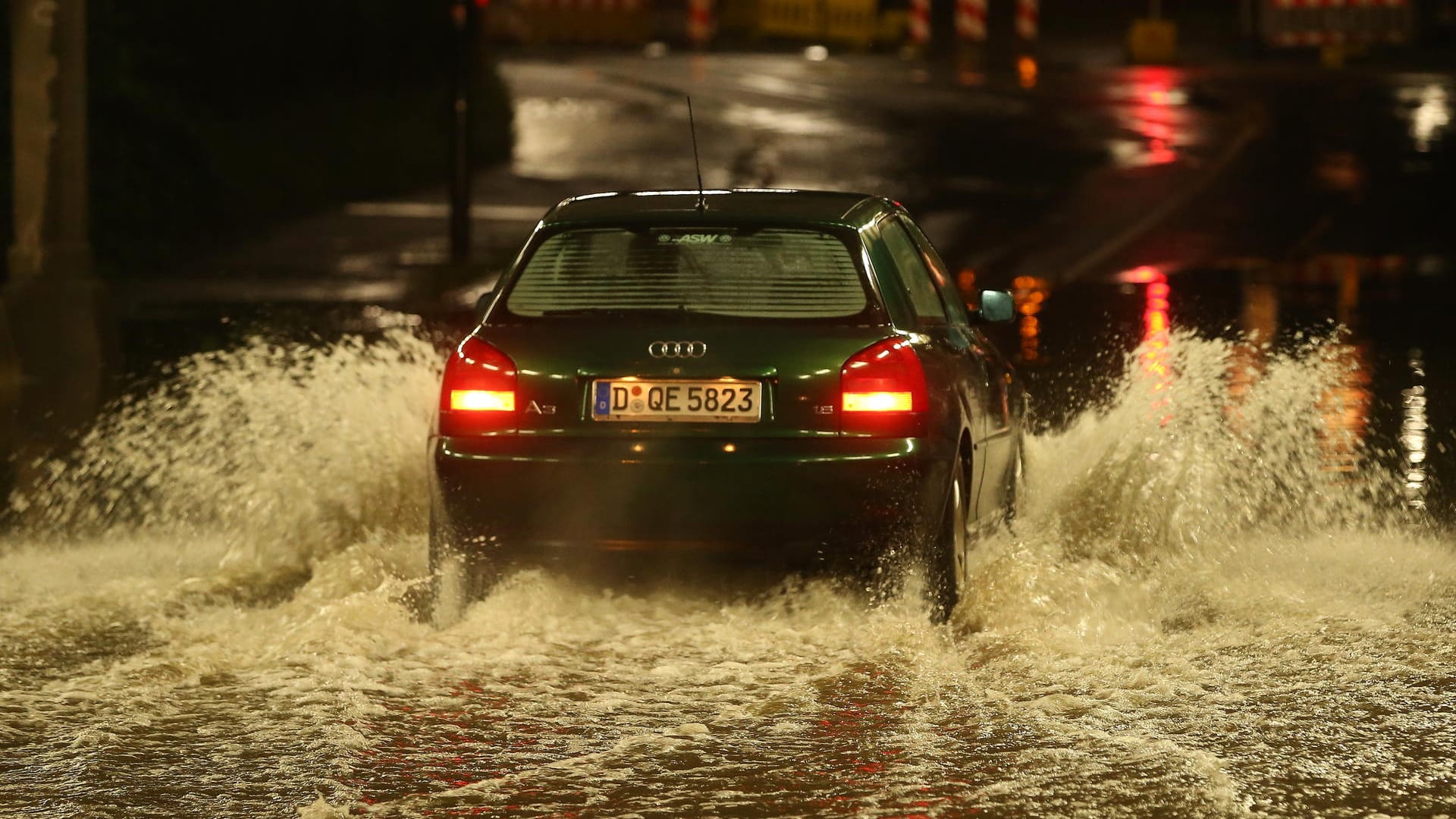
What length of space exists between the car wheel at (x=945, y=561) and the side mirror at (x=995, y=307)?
1.30 meters

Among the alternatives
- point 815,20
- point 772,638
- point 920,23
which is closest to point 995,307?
point 772,638

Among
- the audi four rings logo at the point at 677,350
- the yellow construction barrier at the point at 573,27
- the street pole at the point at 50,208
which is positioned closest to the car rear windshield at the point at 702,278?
the audi four rings logo at the point at 677,350

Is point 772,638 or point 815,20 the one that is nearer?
point 772,638

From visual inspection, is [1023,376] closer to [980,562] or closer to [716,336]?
[980,562]

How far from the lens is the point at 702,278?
26.1 ft

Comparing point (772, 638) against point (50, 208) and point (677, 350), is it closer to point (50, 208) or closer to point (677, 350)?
point (677, 350)

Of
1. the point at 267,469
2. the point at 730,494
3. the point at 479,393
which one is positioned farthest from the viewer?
the point at 267,469

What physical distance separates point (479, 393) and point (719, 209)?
3.16 ft

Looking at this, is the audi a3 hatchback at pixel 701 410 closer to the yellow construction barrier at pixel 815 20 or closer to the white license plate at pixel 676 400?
the white license plate at pixel 676 400

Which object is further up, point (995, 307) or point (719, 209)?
point (719, 209)

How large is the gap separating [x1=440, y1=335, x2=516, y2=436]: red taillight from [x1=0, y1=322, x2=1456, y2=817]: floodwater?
0.61 meters

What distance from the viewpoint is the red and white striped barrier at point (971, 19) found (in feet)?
144

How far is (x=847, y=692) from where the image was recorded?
696 cm

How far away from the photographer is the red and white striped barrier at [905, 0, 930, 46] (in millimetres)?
43938
